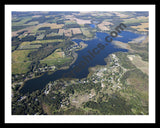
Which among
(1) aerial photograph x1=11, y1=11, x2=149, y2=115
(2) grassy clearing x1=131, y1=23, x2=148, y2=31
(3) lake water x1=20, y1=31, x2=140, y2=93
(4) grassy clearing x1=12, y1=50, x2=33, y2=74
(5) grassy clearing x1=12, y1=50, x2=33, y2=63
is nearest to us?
(1) aerial photograph x1=11, y1=11, x2=149, y2=115

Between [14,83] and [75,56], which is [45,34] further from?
[14,83]

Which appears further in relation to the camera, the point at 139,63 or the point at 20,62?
the point at 20,62

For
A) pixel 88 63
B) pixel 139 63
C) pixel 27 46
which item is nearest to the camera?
pixel 139 63

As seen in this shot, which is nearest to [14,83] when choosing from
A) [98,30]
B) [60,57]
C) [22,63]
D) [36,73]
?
[36,73]

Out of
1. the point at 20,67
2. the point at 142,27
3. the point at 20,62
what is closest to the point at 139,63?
the point at 20,67

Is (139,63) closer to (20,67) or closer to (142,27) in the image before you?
(20,67)

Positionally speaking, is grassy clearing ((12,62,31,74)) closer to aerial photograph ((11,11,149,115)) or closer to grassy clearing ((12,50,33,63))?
aerial photograph ((11,11,149,115))

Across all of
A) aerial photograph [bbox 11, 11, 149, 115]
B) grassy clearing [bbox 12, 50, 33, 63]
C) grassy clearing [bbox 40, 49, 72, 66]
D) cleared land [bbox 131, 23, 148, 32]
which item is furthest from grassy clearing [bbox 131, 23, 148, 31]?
grassy clearing [bbox 12, 50, 33, 63]

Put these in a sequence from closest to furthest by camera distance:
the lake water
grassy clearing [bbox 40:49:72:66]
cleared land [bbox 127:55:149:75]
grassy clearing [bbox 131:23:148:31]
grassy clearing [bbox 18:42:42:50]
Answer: the lake water
cleared land [bbox 127:55:149:75]
grassy clearing [bbox 40:49:72:66]
grassy clearing [bbox 18:42:42:50]
grassy clearing [bbox 131:23:148:31]

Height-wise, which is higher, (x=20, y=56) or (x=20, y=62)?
(x=20, y=56)
